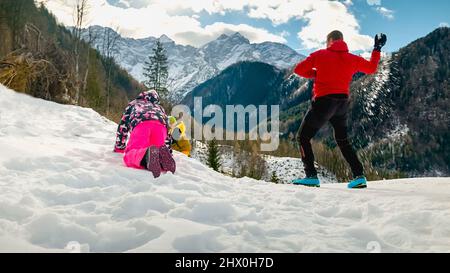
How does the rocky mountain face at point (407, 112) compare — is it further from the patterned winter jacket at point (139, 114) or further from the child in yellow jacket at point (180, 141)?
the patterned winter jacket at point (139, 114)

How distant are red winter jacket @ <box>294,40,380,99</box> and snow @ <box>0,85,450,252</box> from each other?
145 centimetres

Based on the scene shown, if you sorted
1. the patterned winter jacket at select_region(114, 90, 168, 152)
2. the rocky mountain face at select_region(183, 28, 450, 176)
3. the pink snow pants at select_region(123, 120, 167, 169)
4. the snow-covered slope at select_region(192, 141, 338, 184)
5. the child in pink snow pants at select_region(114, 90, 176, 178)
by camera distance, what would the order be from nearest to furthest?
the child in pink snow pants at select_region(114, 90, 176, 178), the pink snow pants at select_region(123, 120, 167, 169), the patterned winter jacket at select_region(114, 90, 168, 152), the snow-covered slope at select_region(192, 141, 338, 184), the rocky mountain face at select_region(183, 28, 450, 176)

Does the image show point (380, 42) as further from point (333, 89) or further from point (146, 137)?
point (146, 137)

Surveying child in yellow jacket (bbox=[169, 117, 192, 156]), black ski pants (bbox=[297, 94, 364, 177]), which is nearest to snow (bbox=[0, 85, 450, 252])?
black ski pants (bbox=[297, 94, 364, 177])

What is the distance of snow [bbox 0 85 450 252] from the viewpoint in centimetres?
219

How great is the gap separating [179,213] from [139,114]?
88.0 inches

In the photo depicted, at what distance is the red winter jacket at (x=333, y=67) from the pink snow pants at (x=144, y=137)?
76.3 inches

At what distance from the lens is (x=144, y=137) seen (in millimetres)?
4441

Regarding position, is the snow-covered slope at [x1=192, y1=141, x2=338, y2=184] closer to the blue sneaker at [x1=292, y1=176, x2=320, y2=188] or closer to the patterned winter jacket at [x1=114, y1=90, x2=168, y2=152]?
the patterned winter jacket at [x1=114, y1=90, x2=168, y2=152]

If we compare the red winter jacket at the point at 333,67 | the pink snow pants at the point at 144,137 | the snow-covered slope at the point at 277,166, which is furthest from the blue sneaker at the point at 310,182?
the snow-covered slope at the point at 277,166

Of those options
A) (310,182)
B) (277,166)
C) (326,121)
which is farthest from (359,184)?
(277,166)

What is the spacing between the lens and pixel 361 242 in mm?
2340
